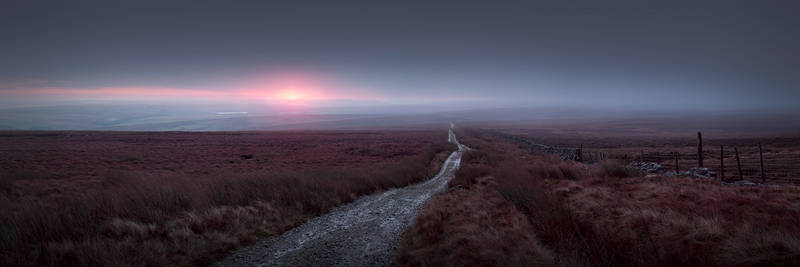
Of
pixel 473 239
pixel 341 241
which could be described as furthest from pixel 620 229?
pixel 341 241

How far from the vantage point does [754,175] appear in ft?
50.5

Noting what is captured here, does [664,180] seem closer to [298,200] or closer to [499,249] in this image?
[499,249]

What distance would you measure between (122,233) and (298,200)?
4.74 meters

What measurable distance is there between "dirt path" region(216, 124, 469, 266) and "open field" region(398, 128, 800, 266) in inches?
24.9

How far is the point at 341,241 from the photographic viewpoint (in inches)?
290

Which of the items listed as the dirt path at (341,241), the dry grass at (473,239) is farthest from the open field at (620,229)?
the dirt path at (341,241)

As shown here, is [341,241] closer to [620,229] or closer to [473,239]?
[473,239]

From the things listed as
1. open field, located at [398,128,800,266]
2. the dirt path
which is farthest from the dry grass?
the dirt path

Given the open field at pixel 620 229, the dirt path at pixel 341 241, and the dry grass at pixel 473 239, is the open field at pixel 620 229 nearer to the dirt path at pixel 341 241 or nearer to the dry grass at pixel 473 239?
the dry grass at pixel 473 239

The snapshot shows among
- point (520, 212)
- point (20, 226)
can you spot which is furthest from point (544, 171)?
point (20, 226)

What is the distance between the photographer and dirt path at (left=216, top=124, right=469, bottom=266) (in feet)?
20.4

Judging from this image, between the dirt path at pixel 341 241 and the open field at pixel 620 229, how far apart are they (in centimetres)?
63

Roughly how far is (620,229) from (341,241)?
6.16 meters

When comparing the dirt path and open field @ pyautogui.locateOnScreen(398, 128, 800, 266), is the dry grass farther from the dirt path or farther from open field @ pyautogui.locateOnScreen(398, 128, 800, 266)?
the dirt path
